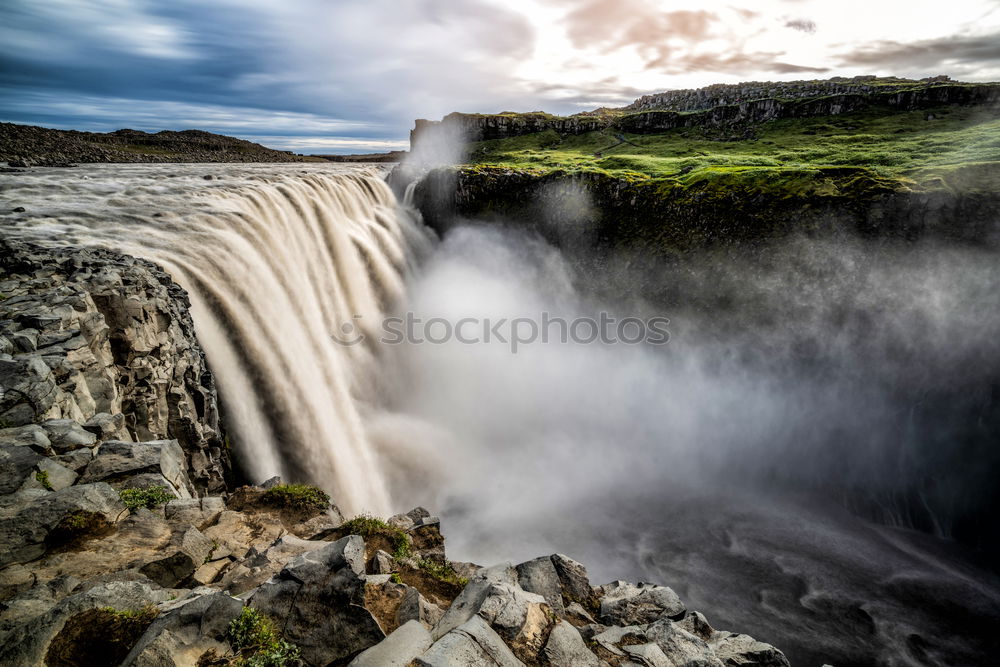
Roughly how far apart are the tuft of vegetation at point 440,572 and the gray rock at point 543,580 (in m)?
1.48

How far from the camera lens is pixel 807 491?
2920cm

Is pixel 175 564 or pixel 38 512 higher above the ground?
pixel 38 512

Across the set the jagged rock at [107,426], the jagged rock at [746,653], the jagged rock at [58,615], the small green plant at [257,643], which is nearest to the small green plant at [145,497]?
the jagged rock at [107,426]

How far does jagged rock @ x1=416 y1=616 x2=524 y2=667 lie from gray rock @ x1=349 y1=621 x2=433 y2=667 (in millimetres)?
206

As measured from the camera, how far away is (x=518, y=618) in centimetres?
789

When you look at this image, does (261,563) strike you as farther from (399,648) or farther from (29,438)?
(29,438)

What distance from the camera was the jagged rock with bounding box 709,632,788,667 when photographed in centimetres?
920

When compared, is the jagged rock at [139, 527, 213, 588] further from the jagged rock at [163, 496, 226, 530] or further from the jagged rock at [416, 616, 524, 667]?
the jagged rock at [416, 616, 524, 667]

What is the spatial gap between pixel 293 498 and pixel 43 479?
5.39 m

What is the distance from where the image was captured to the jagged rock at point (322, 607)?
6457mm

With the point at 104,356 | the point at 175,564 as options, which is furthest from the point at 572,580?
the point at 104,356

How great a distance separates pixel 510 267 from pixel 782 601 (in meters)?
34.0

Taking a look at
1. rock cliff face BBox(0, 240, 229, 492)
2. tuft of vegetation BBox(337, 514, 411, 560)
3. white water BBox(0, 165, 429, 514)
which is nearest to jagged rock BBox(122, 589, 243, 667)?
tuft of vegetation BBox(337, 514, 411, 560)

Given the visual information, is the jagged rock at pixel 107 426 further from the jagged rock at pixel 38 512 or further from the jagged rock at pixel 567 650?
the jagged rock at pixel 567 650
